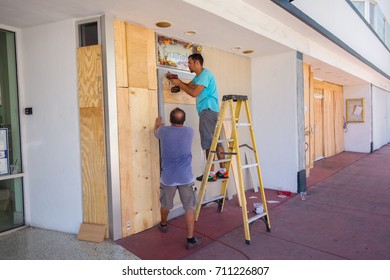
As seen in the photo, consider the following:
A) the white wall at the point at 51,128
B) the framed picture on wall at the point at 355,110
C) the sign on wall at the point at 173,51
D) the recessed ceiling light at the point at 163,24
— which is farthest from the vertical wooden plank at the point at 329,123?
the white wall at the point at 51,128

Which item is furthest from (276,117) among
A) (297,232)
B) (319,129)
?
(319,129)

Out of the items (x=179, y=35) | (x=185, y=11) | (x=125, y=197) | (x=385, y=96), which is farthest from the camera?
(x=385, y=96)

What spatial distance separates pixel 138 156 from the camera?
12.6 ft

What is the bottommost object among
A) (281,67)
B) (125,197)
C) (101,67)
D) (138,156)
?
(125,197)

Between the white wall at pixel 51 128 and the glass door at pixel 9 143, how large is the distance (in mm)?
102

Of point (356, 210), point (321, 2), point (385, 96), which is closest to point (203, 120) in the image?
point (356, 210)

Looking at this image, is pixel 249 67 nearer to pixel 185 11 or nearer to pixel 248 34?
pixel 248 34

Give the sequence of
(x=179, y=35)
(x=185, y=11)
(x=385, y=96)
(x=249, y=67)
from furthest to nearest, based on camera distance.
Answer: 1. (x=385, y=96)
2. (x=249, y=67)
3. (x=179, y=35)
4. (x=185, y=11)

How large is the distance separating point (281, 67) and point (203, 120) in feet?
8.32

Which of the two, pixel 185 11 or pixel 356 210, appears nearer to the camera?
pixel 185 11

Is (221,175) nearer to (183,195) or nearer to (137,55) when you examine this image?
(183,195)

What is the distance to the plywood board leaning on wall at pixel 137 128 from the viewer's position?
3.65 metres

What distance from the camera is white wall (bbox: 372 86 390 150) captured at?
11.9m

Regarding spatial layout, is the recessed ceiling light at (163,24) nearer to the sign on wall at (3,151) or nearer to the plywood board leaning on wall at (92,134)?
the plywood board leaning on wall at (92,134)
